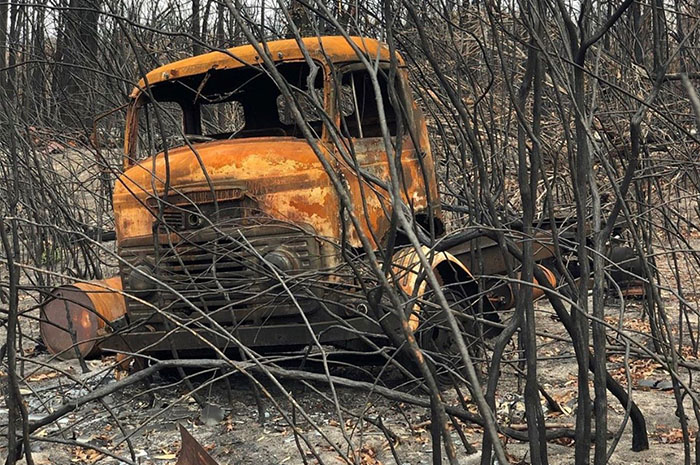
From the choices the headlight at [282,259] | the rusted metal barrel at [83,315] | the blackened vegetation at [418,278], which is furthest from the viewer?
the rusted metal barrel at [83,315]

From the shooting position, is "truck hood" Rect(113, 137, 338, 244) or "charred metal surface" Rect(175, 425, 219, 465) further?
"truck hood" Rect(113, 137, 338, 244)

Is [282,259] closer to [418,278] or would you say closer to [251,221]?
[251,221]

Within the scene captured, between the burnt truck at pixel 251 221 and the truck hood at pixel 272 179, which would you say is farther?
the truck hood at pixel 272 179

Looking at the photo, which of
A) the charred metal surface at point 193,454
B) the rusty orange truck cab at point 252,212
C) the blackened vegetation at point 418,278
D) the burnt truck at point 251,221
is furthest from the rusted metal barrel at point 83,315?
the charred metal surface at point 193,454

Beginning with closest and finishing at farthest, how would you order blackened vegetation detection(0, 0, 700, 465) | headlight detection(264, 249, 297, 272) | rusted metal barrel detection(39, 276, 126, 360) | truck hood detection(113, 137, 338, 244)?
blackened vegetation detection(0, 0, 700, 465) < headlight detection(264, 249, 297, 272) < truck hood detection(113, 137, 338, 244) < rusted metal barrel detection(39, 276, 126, 360)

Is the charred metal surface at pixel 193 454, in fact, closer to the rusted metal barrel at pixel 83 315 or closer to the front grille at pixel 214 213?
the front grille at pixel 214 213

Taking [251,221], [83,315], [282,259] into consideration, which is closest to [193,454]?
[282,259]

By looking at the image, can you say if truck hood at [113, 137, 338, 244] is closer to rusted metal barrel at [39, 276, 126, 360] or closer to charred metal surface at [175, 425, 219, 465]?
rusted metal barrel at [39, 276, 126, 360]

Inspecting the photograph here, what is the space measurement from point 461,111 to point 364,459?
88.4 inches

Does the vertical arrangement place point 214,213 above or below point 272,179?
below

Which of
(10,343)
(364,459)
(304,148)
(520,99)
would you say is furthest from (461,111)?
(304,148)

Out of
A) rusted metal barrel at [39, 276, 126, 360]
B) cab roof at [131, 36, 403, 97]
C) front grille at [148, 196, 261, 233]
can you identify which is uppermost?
cab roof at [131, 36, 403, 97]

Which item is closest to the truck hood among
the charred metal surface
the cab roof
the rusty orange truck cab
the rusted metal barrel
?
the rusty orange truck cab

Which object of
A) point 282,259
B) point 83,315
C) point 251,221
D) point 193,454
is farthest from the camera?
point 83,315
